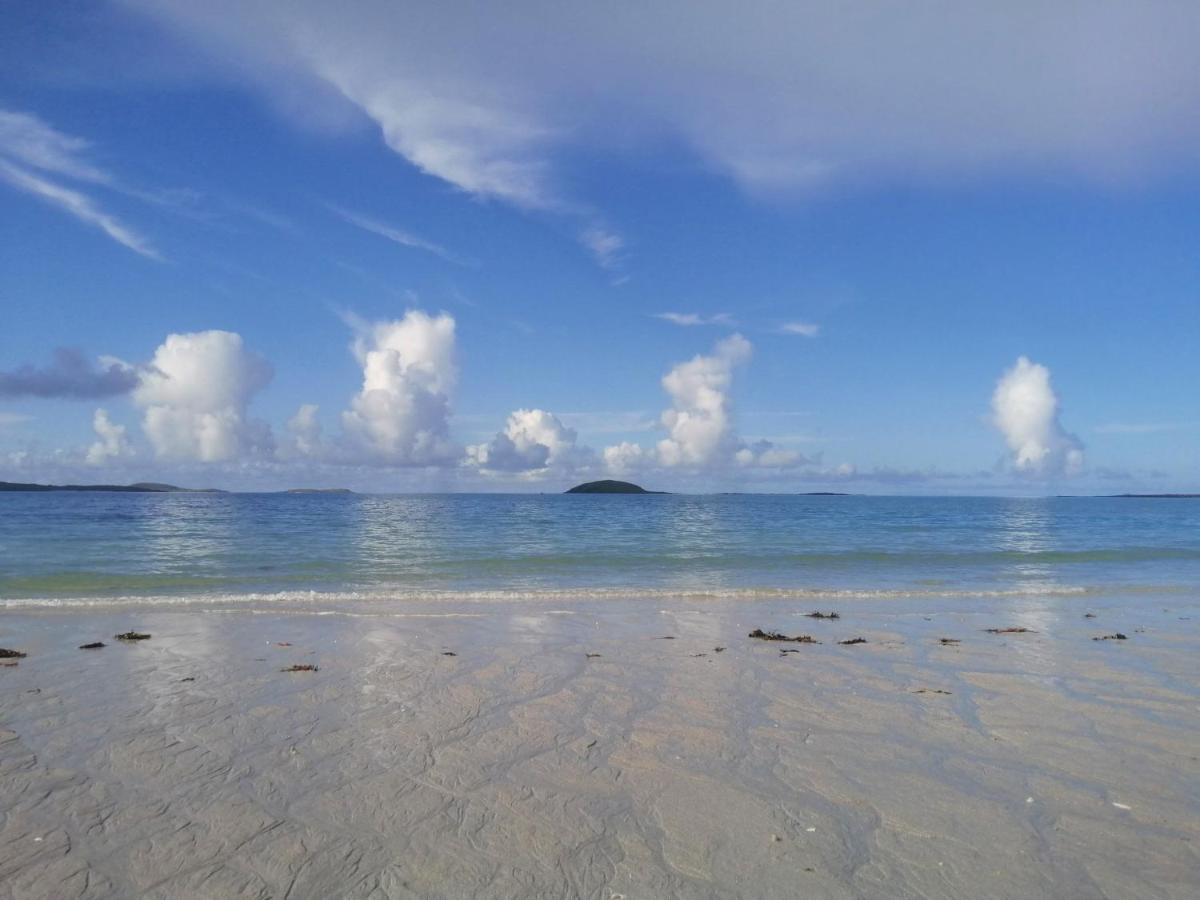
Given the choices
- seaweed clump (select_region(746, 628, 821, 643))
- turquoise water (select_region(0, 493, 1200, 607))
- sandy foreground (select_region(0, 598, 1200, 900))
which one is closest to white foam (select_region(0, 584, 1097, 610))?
turquoise water (select_region(0, 493, 1200, 607))

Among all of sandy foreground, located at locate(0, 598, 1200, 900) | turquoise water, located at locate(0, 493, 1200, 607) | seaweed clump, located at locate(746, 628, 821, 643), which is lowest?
turquoise water, located at locate(0, 493, 1200, 607)

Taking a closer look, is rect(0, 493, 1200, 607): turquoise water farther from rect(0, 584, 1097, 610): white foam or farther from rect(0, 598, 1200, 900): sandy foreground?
rect(0, 598, 1200, 900): sandy foreground

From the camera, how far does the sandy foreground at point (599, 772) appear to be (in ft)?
16.4

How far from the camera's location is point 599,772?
22.3 ft

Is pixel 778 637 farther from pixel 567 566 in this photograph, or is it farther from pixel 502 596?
pixel 567 566

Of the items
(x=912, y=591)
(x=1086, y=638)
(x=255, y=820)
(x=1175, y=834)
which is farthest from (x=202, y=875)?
(x=912, y=591)

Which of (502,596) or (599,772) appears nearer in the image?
(599,772)

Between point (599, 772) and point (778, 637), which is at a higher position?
point (599, 772)

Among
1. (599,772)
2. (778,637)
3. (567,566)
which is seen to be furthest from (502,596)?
(599,772)

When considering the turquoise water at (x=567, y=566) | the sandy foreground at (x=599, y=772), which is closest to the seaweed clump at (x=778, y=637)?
the sandy foreground at (x=599, y=772)

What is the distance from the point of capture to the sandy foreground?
501 centimetres

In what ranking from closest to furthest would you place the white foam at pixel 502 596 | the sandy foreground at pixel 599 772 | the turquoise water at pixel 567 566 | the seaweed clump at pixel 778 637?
the sandy foreground at pixel 599 772
the seaweed clump at pixel 778 637
the white foam at pixel 502 596
the turquoise water at pixel 567 566

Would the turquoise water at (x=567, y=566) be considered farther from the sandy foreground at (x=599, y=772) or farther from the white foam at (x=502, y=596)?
the sandy foreground at (x=599, y=772)

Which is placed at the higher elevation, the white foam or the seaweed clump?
the seaweed clump
